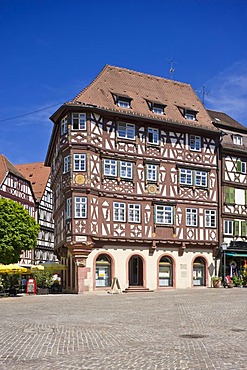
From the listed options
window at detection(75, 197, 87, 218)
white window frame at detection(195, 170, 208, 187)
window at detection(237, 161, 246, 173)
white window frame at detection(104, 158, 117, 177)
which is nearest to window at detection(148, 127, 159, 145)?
white window frame at detection(104, 158, 117, 177)

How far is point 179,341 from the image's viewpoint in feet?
44.0

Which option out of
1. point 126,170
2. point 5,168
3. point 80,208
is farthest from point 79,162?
point 5,168

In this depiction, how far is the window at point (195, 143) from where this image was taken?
47.7m

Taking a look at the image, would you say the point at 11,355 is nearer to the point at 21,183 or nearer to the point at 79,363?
the point at 79,363

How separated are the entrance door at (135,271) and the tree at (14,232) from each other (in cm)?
829

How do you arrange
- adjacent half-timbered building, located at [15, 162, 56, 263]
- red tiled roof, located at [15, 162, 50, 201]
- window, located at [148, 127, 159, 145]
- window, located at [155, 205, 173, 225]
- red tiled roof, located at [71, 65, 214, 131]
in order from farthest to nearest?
red tiled roof, located at [15, 162, 50, 201], adjacent half-timbered building, located at [15, 162, 56, 263], window, located at [148, 127, 159, 145], window, located at [155, 205, 173, 225], red tiled roof, located at [71, 65, 214, 131]

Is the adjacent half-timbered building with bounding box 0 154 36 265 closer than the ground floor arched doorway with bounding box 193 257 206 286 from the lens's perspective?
No

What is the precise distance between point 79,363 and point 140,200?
3417 cm

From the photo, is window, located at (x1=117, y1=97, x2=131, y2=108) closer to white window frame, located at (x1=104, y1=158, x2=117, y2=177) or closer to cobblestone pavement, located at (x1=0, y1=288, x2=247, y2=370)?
white window frame, located at (x1=104, y1=158, x2=117, y2=177)

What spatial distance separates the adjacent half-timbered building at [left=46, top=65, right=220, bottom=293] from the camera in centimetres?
4181

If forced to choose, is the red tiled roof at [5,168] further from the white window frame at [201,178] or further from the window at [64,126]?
the white window frame at [201,178]

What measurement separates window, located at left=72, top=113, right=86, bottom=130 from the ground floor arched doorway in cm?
1454

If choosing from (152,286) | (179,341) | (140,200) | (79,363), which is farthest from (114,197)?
(79,363)

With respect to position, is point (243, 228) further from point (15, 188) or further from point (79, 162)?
point (15, 188)
